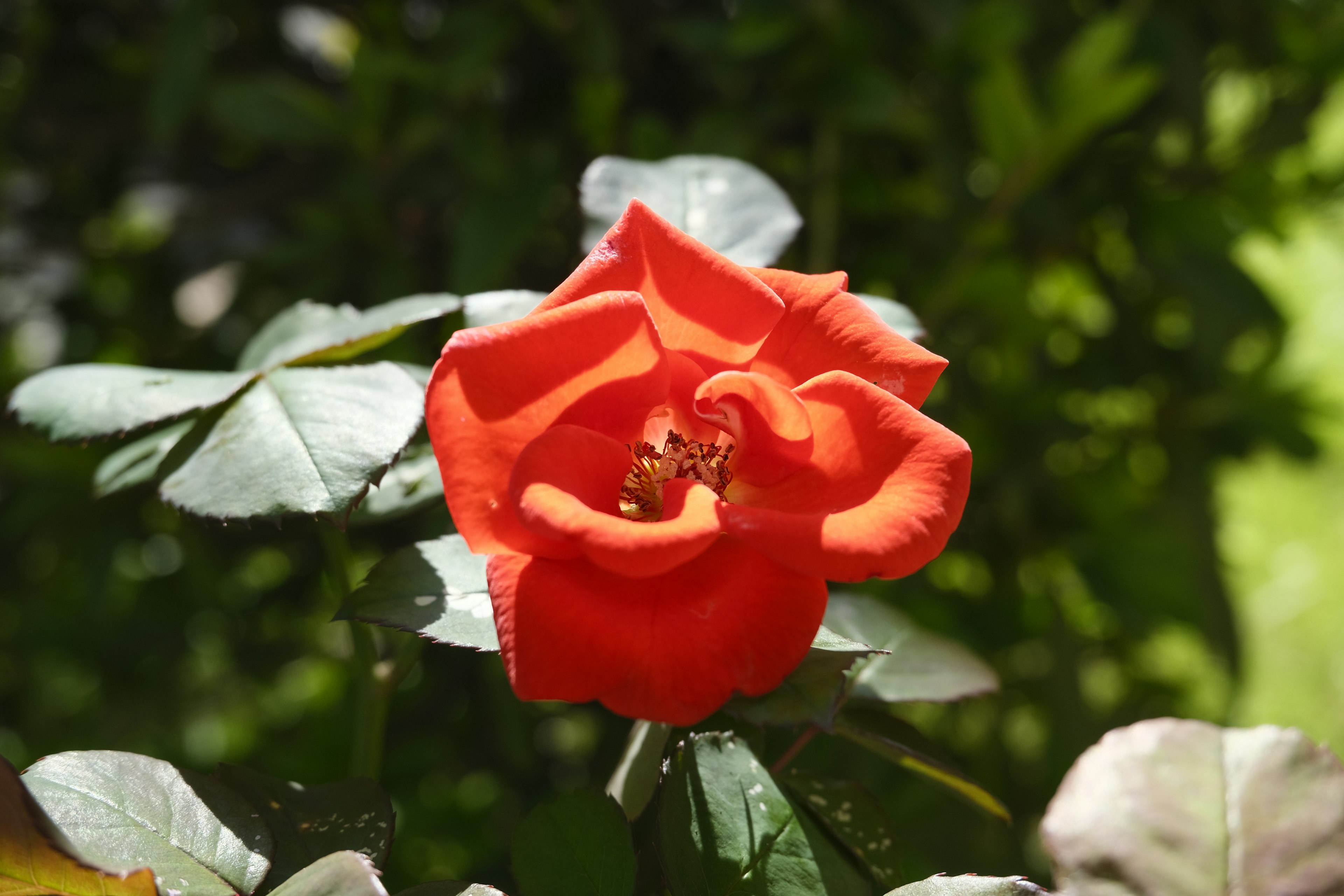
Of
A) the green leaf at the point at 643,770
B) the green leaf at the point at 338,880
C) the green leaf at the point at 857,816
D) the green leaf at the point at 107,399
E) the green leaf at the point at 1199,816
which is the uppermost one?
the green leaf at the point at 107,399

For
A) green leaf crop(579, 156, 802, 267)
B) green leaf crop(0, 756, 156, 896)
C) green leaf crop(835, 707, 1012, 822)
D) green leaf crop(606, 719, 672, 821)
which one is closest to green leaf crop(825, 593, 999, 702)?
green leaf crop(835, 707, 1012, 822)

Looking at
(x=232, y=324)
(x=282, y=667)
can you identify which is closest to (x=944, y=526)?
(x=232, y=324)

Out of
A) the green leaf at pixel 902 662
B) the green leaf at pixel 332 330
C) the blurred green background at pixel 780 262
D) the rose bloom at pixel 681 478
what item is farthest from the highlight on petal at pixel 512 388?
the blurred green background at pixel 780 262

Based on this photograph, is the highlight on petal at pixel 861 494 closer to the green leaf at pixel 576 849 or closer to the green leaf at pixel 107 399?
the green leaf at pixel 576 849

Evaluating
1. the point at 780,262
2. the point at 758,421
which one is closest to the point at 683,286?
the point at 758,421

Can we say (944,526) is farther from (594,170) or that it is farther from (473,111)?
(473,111)

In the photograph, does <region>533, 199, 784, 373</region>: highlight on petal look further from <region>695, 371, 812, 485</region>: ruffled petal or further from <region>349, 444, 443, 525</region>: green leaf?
<region>349, 444, 443, 525</region>: green leaf
